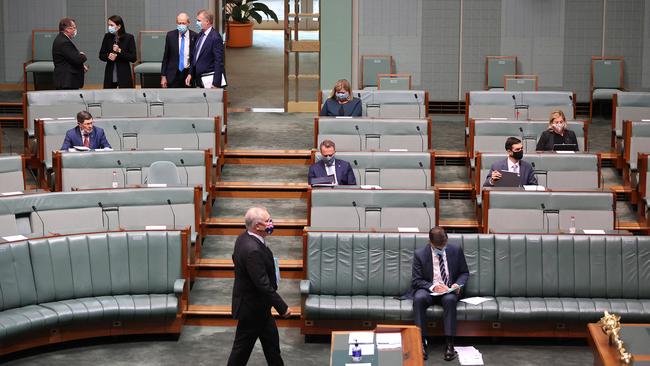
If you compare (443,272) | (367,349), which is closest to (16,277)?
(367,349)

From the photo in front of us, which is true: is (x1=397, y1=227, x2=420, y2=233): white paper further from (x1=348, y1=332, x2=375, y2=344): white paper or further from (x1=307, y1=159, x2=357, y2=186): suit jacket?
(x1=348, y1=332, x2=375, y2=344): white paper

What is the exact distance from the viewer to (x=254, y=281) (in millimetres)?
7844

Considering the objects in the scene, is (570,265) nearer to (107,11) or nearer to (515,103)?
(515,103)

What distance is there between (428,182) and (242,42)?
32.5 feet

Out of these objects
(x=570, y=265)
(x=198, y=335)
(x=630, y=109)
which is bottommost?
(x=198, y=335)

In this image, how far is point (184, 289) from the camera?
31.4ft

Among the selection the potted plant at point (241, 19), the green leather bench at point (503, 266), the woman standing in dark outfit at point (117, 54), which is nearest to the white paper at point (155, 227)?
the green leather bench at point (503, 266)

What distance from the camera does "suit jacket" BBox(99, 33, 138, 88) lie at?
13.0 meters

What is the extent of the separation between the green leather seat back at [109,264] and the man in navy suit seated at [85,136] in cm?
190

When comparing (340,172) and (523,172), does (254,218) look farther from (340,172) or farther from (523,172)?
(523,172)

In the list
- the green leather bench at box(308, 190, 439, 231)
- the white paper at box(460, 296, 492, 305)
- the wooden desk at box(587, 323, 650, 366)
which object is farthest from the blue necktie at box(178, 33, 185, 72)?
the wooden desk at box(587, 323, 650, 366)

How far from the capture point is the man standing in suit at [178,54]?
505 inches

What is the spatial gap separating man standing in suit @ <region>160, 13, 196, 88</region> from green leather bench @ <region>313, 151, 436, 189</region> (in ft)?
9.20

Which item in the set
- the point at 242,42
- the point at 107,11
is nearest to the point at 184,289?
the point at 107,11
